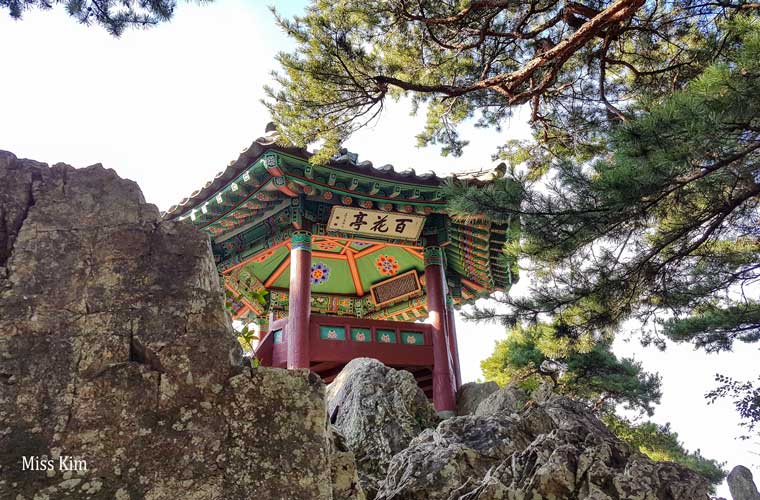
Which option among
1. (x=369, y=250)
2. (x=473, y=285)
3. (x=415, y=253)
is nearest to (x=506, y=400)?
(x=415, y=253)

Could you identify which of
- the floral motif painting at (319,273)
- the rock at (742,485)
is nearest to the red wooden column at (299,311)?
the floral motif painting at (319,273)

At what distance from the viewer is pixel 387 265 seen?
550 inches

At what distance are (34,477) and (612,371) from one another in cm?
1352

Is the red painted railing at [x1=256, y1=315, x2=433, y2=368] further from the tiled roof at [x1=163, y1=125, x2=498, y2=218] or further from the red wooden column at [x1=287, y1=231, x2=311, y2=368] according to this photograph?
the tiled roof at [x1=163, y1=125, x2=498, y2=218]

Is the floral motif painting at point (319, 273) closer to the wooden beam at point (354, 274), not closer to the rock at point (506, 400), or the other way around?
the wooden beam at point (354, 274)

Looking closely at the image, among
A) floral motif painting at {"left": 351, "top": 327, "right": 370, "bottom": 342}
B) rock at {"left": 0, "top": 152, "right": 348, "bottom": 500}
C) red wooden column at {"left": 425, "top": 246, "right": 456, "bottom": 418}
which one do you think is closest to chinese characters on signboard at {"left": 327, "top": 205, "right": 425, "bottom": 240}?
red wooden column at {"left": 425, "top": 246, "right": 456, "bottom": 418}

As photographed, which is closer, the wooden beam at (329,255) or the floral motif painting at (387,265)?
the wooden beam at (329,255)

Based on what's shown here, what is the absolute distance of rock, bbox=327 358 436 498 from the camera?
542cm

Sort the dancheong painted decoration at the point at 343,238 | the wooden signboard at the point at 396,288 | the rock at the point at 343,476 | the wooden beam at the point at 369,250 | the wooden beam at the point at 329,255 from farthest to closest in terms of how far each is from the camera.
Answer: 1. the wooden signboard at the point at 396,288
2. the wooden beam at the point at 329,255
3. the wooden beam at the point at 369,250
4. the dancheong painted decoration at the point at 343,238
5. the rock at the point at 343,476

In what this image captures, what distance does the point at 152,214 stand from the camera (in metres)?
2.84

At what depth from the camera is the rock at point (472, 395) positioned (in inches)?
388

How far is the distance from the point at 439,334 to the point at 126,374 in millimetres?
9061

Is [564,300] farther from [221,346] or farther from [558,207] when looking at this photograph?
[221,346]

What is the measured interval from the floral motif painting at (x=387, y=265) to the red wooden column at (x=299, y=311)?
11.1ft
